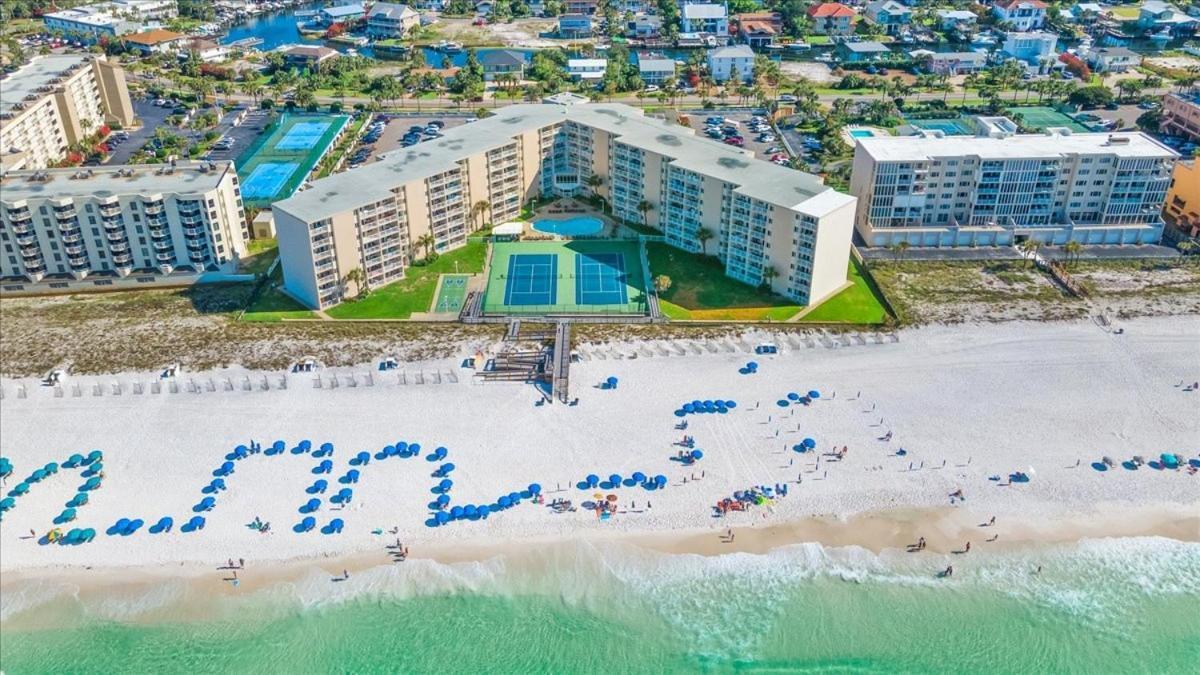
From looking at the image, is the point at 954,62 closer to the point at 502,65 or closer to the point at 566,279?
the point at 502,65

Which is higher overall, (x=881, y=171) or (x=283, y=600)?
(x=881, y=171)

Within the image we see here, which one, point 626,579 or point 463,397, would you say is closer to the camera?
point 626,579

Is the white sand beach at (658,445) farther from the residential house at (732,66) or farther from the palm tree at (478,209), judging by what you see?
the residential house at (732,66)

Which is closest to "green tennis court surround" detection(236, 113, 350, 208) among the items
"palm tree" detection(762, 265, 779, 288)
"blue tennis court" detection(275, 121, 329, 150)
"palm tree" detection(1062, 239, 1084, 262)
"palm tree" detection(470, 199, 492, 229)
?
"blue tennis court" detection(275, 121, 329, 150)

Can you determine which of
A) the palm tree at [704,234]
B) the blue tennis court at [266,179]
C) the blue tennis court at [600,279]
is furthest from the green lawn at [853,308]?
the blue tennis court at [266,179]

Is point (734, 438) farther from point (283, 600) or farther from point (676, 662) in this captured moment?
point (283, 600)

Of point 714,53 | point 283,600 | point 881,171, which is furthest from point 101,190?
point 714,53

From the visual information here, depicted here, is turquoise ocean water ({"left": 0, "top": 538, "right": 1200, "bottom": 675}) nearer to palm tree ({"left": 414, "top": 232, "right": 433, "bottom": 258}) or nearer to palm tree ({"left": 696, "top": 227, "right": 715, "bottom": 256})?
palm tree ({"left": 696, "top": 227, "right": 715, "bottom": 256})

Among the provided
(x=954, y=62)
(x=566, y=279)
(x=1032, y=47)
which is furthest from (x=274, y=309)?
(x=1032, y=47)
